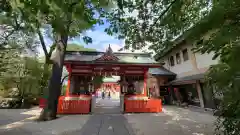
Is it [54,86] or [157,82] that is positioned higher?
[157,82]

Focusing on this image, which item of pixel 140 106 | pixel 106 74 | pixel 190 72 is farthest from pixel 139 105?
pixel 190 72

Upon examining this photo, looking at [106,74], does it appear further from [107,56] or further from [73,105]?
[73,105]

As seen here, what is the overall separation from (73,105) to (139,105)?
4.32 m

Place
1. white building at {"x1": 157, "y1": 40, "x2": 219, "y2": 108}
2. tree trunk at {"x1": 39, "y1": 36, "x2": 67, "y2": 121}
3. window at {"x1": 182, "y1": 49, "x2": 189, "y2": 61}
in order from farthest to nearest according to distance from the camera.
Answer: window at {"x1": 182, "y1": 49, "x2": 189, "y2": 61}
white building at {"x1": 157, "y1": 40, "x2": 219, "y2": 108}
tree trunk at {"x1": 39, "y1": 36, "x2": 67, "y2": 121}

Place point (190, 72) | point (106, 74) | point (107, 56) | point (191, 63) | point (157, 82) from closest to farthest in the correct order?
point (107, 56) → point (106, 74) → point (191, 63) → point (190, 72) → point (157, 82)

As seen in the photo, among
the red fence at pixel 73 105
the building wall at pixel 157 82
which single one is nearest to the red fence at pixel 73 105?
the red fence at pixel 73 105

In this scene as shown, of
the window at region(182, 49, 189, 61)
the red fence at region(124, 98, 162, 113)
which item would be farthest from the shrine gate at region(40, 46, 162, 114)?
the window at region(182, 49, 189, 61)

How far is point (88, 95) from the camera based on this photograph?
9.88 m

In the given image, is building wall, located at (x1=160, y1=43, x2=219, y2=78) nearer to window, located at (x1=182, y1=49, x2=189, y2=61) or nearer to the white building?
the white building

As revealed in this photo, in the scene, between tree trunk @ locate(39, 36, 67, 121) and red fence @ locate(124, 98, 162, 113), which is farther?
red fence @ locate(124, 98, 162, 113)

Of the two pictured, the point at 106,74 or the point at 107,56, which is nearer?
the point at 107,56

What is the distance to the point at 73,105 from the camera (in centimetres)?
938

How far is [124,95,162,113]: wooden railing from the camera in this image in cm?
984

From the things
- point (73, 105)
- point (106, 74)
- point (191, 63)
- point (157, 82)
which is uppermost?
point (191, 63)
